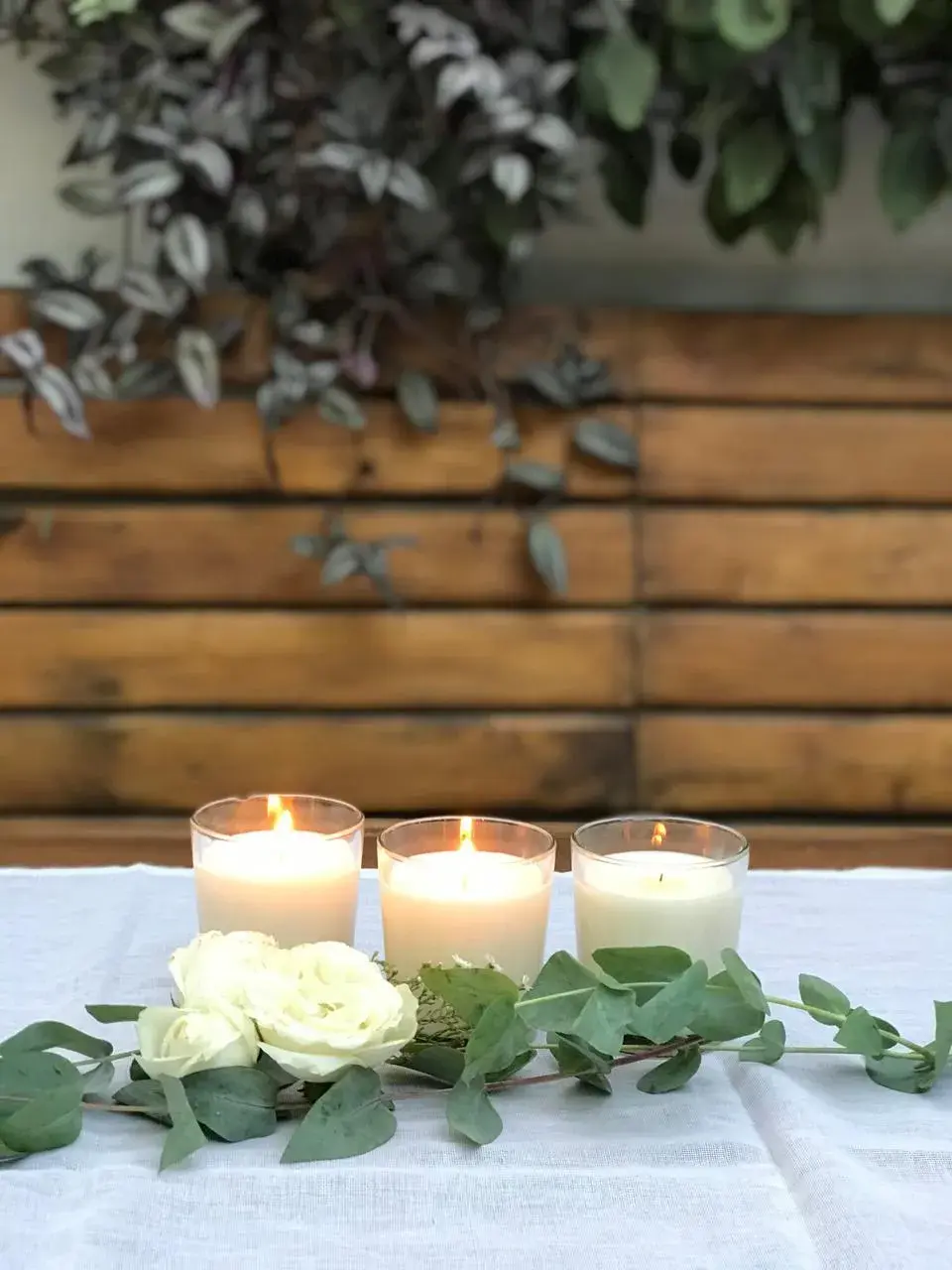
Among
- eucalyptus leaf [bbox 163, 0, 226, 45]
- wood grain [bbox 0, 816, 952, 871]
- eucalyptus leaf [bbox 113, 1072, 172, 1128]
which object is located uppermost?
eucalyptus leaf [bbox 163, 0, 226, 45]

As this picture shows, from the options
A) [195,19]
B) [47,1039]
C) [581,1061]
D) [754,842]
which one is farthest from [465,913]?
[195,19]

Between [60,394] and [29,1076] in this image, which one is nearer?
[29,1076]

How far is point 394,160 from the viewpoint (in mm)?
1710

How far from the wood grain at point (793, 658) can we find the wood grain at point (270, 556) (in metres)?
0.13

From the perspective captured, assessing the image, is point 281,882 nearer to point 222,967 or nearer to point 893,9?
point 222,967

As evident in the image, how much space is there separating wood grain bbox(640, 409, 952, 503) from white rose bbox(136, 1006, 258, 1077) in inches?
55.3

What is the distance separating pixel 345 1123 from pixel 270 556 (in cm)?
136

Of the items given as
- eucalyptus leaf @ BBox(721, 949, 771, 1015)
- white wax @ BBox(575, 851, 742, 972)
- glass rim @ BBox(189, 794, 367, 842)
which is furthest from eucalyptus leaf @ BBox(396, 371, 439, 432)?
eucalyptus leaf @ BBox(721, 949, 771, 1015)

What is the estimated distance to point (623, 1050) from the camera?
0.61 metres

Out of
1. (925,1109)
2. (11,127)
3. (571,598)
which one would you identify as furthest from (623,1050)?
(11,127)

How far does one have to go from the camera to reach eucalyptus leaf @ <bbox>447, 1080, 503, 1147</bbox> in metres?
0.54

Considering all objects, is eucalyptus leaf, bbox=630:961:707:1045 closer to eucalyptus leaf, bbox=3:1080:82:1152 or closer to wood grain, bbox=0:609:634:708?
eucalyptus leaf, bbox=3:1080:82:1152

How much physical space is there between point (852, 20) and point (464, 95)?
0.52m

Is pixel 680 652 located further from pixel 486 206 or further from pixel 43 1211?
pixel 43 1211
